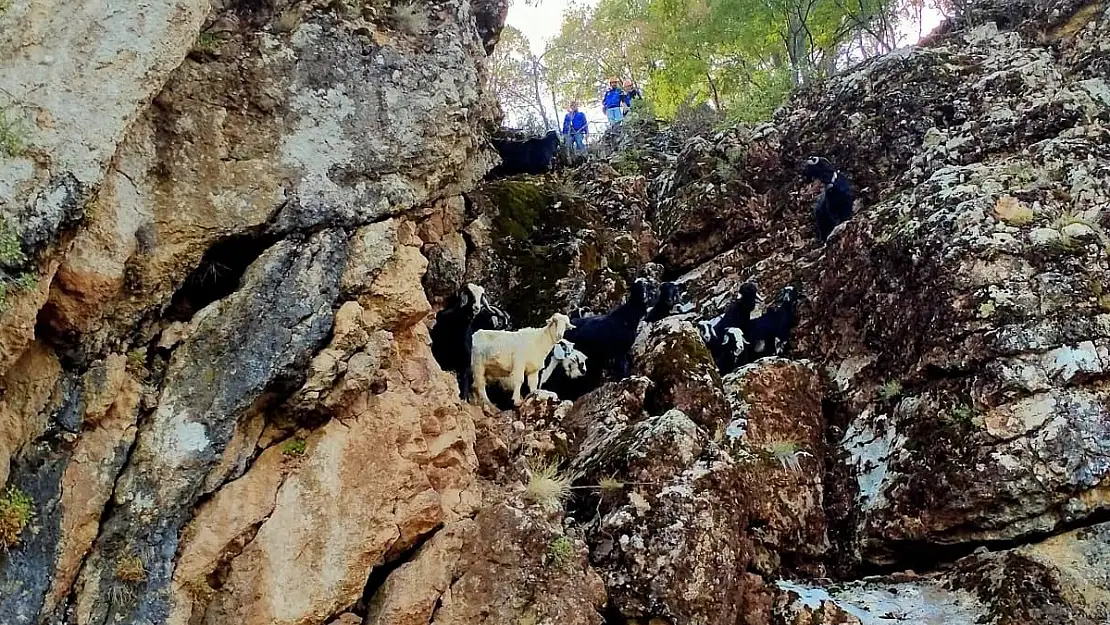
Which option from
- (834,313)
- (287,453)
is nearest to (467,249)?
(834,313)

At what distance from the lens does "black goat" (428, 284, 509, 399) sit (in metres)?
9.59

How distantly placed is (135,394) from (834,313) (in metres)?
7.72

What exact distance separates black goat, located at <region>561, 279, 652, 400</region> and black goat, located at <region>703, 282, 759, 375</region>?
949 millimetres

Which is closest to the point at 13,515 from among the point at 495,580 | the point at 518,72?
the point at 495,580

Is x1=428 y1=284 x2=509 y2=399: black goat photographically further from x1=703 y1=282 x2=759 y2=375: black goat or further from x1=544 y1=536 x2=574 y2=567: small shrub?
x1=544 y1=536 x2=574 y2=567: small shrub

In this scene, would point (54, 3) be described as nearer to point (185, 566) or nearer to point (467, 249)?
point (185, 566)

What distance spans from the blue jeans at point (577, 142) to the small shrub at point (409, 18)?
754 centimetres

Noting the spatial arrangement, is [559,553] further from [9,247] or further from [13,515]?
[9,247]

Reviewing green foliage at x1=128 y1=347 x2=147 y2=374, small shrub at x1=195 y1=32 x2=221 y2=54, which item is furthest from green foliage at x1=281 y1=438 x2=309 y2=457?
small shrub at x1=195 y1=32 x2=221 y2=54

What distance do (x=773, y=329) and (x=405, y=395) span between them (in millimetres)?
5150

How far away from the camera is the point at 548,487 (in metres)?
7.34

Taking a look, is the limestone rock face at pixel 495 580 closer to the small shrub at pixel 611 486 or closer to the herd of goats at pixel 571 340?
the small shrub at pixel 611 486

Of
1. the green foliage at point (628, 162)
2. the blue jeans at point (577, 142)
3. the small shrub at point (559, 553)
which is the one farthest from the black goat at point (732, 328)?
the blue jeans at point (577, 142)

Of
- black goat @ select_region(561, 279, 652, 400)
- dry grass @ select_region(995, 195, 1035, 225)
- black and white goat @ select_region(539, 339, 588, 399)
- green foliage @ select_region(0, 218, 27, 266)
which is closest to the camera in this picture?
green foliage @ select_region(0, 218, 27, 266)
